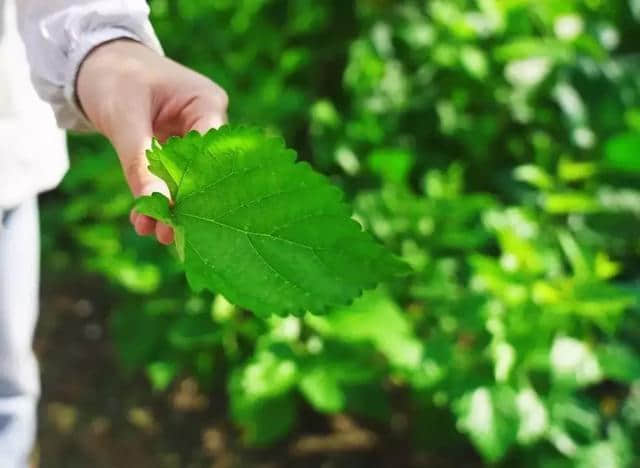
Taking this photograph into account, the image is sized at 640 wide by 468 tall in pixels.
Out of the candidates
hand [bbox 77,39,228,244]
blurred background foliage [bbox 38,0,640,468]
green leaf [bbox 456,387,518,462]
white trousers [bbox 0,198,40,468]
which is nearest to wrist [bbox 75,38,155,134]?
hand [bbox 77,39,228,244]

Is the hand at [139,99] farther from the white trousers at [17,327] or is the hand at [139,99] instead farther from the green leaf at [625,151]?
the green leaf at [625,151]

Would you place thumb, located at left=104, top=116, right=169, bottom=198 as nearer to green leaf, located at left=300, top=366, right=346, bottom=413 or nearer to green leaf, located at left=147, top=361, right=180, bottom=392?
green leaf, located at left=300, top=366, right=346, bottom=413

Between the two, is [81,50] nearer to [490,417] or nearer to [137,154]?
[137,154]

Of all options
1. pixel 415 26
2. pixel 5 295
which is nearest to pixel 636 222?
pixel 415 26

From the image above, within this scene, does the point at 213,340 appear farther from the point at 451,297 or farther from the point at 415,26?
the point at 415,26

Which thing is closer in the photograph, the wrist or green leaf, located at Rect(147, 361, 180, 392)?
the wrist
